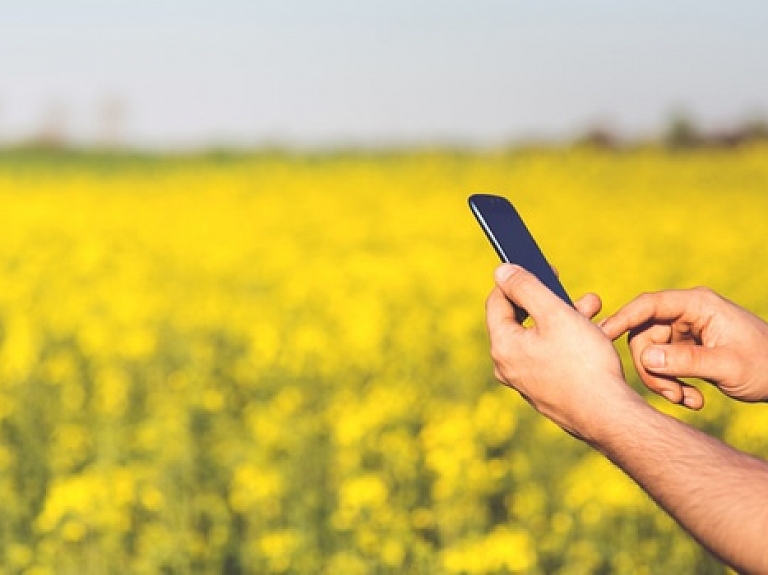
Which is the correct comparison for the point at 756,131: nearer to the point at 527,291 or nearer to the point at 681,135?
the point at 681,135

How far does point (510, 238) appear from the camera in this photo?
1604 millimetres

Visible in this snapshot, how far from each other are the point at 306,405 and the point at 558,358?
401 cm

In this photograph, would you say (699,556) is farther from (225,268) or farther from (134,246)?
(134,246)

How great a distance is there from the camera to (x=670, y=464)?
140cm

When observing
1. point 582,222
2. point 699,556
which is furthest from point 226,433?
point 582,222

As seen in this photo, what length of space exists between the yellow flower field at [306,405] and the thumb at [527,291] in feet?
6.69

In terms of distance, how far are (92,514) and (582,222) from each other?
27.1ft

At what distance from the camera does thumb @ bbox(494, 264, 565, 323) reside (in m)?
1.45

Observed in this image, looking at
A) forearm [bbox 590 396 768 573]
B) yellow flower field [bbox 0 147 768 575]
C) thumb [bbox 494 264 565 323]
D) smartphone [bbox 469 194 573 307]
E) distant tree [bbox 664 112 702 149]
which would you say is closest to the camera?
forearm [bbox 590 396 768 573]

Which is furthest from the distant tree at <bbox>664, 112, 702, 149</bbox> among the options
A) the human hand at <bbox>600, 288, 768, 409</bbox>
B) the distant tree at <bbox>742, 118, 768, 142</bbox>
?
the human hand at <bbox>600, 288, 768, 409</bbox>

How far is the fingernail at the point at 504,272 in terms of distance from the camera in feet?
4.95

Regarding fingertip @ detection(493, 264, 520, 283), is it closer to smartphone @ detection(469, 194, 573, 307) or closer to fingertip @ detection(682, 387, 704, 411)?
smartphone @ detection(469, 194, 573, 307)

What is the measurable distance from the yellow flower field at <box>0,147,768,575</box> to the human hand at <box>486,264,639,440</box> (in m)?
2.01

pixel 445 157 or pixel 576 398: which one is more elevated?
pixel 445 157
